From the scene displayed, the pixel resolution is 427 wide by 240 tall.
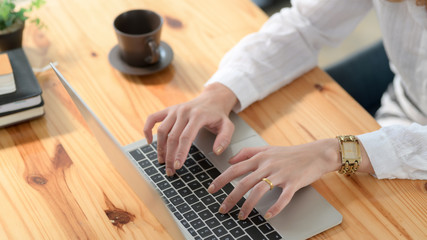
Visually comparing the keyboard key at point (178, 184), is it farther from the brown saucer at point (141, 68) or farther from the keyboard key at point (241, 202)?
the brown saucer at point (141, 68)

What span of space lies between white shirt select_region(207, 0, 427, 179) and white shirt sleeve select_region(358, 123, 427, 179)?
27 centimetres

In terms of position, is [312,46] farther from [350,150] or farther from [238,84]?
[350,150]

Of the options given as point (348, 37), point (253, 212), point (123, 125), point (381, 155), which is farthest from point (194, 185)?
point (348, 37)

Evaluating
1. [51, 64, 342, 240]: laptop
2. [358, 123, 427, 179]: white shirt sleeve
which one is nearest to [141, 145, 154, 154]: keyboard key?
[51, 64, 342, 240]: laptop

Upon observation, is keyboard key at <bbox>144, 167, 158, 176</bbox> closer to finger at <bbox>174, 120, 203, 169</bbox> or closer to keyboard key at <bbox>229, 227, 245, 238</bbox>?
finger at <bbox>174, 120, 203, 169</bbox>

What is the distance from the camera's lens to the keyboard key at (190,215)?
3.02ft

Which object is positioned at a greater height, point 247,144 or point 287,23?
point 287,23

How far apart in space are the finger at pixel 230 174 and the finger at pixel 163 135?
0.13m

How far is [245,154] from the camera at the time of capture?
1.02m

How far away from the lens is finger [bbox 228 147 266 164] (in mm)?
1020

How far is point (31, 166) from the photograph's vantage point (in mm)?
1025

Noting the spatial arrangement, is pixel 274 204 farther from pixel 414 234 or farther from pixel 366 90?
pixel 366 90

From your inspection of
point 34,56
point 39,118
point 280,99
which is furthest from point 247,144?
point 34,56

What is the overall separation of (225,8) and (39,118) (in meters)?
0.63
